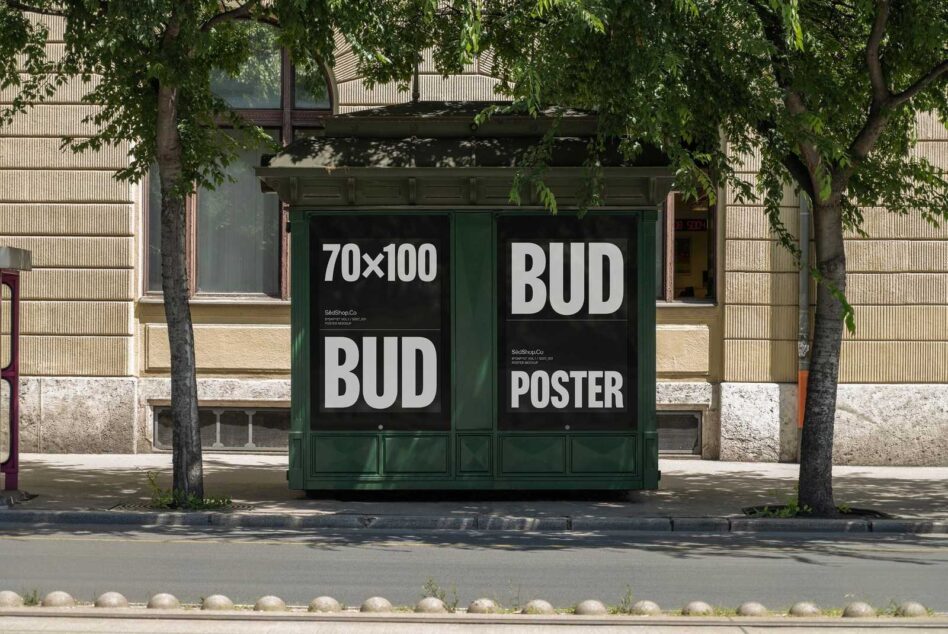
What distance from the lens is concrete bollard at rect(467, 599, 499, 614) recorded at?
25.0 ft

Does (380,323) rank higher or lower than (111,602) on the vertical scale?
higher

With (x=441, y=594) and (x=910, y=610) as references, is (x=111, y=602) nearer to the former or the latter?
(x=441, y=594)

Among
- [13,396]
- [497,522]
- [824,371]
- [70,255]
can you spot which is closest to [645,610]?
[497,522]

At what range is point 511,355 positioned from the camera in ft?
47.3

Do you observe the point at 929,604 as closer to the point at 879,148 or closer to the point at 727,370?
the point at 879,148

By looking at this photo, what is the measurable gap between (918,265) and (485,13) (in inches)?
283

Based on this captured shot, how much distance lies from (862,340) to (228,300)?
8.68 m

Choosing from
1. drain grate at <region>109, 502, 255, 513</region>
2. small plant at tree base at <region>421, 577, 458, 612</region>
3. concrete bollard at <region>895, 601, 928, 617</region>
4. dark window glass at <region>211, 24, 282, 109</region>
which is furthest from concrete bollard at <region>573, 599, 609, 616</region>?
dark window glass at <region>211, 24, 282, 109</region>

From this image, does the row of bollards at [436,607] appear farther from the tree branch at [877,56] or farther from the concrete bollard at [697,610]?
the tree branch at [877,56]

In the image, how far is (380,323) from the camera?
14.4m

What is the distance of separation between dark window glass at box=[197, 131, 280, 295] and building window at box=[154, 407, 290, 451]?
172 cm

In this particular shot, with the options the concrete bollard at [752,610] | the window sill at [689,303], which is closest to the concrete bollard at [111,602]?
the concrete bollard at [752,610]

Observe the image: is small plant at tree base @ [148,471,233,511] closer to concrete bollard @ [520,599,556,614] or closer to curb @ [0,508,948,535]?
curb @ [0,508,948,535]

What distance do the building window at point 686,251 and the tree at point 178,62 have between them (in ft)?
17.9
